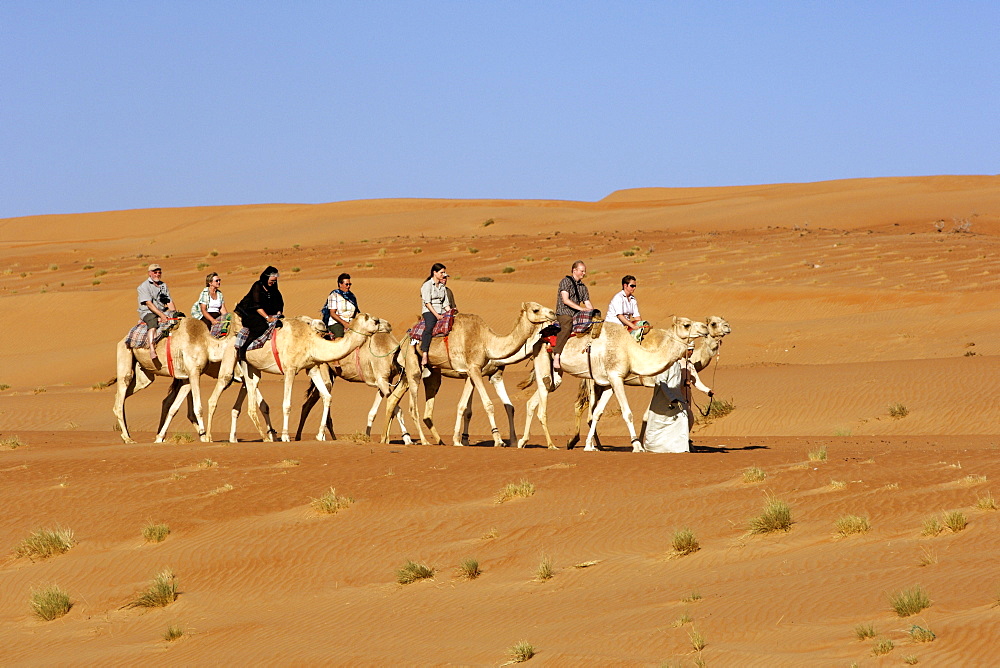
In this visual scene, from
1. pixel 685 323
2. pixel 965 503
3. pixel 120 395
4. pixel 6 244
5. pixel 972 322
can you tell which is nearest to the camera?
pixel 965 503

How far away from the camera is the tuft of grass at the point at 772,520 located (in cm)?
1144

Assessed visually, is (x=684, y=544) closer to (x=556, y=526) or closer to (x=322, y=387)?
(x=556, y=526)

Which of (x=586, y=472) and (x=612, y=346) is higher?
(x=612, y=346)

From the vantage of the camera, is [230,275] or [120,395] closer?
[120,395]

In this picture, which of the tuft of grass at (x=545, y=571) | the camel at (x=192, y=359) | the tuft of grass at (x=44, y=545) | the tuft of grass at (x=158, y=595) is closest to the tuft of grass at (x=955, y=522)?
the tuft of grass at (x=545, y=571)

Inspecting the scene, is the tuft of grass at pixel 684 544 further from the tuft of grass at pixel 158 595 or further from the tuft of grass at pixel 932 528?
the tuft of grass at pixel 158 595

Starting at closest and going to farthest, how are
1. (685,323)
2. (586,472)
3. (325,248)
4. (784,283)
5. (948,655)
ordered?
(948,655) < (586,472) < (685,323) < (784,283) < (325,248)

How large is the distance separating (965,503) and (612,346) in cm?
682

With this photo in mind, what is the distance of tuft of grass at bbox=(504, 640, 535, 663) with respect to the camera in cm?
848

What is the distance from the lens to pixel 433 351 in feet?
62.2

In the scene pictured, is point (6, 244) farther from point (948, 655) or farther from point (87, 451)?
point (948, 655)

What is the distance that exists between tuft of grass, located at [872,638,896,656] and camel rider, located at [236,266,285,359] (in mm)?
12895

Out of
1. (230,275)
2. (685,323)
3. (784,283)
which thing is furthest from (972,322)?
(230,275)

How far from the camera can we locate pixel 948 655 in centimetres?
736
